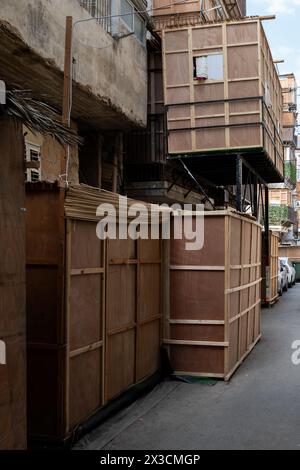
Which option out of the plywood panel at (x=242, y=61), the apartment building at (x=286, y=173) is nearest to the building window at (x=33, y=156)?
the plywood panel at (x=242, y=61)

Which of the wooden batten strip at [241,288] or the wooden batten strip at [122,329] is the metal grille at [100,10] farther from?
the wooden batten strip at [122,329]

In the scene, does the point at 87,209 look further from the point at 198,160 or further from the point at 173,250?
the point at 198,160

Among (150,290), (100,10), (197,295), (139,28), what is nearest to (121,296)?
(150,290)

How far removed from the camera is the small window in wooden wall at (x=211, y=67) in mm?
14719

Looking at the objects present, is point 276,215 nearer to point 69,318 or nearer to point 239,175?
point 239,175

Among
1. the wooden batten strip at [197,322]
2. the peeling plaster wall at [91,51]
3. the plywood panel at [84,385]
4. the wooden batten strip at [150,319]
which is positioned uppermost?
the peeling plaster wall at [91,51]

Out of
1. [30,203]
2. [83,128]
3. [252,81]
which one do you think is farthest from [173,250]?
[252,81]

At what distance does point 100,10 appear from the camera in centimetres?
1199

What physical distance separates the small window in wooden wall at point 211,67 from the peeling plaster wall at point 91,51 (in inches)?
59.7

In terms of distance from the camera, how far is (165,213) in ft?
28.1

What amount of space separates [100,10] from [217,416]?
9.03m

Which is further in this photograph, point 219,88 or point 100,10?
point 219,88

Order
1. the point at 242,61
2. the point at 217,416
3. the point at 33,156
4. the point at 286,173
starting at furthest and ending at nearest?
the point at 286,173
the point at 242,61
the point at 33,156
the point at 217,416
